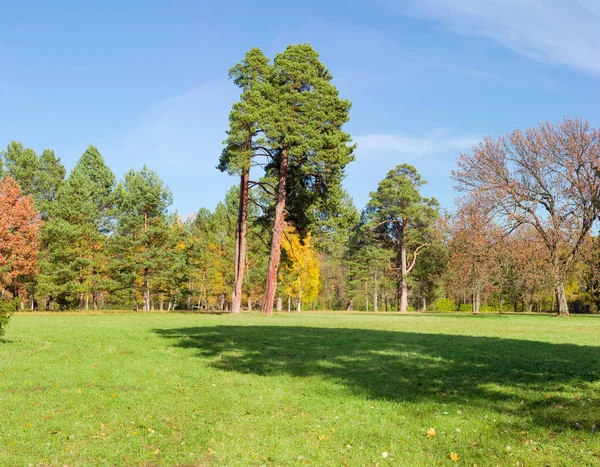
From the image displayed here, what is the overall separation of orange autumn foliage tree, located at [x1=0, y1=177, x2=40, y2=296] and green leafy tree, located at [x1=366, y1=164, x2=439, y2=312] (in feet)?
132

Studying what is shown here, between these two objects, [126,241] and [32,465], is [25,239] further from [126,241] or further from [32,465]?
[32,465]

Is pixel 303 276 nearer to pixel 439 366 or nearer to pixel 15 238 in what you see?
pixel 15 238

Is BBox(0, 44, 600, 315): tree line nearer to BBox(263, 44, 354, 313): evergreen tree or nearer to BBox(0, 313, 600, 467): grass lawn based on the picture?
BBox(263, 44, 354, 313): evergreen tree

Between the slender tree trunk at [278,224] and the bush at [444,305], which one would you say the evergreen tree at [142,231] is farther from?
the bush at [444,305]

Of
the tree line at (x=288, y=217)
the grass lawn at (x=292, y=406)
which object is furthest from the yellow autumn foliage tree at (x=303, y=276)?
the grass lawn at (x=292, y=406)

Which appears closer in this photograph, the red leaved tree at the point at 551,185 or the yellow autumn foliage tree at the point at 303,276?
the red leaved tree at the point at 551,185

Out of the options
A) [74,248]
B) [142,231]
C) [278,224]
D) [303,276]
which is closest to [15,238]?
[74,248]

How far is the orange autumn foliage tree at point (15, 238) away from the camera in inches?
1752

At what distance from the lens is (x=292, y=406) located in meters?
8.69

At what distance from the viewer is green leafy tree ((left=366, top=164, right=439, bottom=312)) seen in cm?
6275

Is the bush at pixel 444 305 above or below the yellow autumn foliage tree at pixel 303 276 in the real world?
below

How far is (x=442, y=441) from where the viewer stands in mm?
6840

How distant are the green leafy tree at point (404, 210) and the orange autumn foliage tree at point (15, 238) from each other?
40.2 metres

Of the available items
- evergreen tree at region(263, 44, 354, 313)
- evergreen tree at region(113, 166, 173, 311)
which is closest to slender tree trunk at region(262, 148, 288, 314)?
evergreen tree at region(263, 44, 354, 313)
